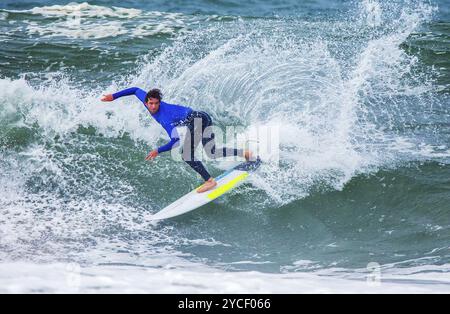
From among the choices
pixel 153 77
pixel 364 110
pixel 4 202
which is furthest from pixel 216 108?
pixel 4 202

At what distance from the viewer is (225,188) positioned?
8.24 metres

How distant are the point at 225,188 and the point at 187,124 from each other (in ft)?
3.23

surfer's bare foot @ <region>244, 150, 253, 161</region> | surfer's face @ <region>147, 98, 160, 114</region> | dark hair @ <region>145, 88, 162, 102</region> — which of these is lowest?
surfer's bare foot @ <region>244, 150, 253, 161</region>

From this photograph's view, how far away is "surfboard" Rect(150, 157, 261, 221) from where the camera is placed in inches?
310

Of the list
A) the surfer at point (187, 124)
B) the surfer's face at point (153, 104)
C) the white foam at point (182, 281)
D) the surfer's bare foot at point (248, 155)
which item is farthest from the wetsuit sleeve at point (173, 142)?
the white foam at point (182, 281)

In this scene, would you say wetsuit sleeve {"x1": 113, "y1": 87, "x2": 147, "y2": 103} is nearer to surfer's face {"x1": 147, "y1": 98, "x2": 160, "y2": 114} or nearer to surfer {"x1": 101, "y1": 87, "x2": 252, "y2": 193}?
surfer {"x1": 101, "y1": 87, "x2": 252, "y2": 193}

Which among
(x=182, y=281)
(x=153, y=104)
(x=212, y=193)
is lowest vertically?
(x=182, y=281)

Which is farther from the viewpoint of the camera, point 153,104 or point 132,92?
point 132,92

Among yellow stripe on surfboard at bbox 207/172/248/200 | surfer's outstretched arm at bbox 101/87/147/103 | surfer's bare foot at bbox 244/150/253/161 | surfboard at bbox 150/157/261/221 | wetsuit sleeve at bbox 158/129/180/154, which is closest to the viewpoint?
wetsuit sleeve at bbox 158/129/180/154

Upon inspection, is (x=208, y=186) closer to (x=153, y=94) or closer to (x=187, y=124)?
(x=187, y=124)

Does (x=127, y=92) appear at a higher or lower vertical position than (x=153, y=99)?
higher

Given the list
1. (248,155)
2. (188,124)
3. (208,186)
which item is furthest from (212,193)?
(188,124)

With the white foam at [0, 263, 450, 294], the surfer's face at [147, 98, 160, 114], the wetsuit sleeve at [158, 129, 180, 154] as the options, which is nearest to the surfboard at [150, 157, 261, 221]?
the wetsuit sleeve at [158, 129, 180, 154]

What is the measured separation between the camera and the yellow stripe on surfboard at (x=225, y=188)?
815 centimetres
